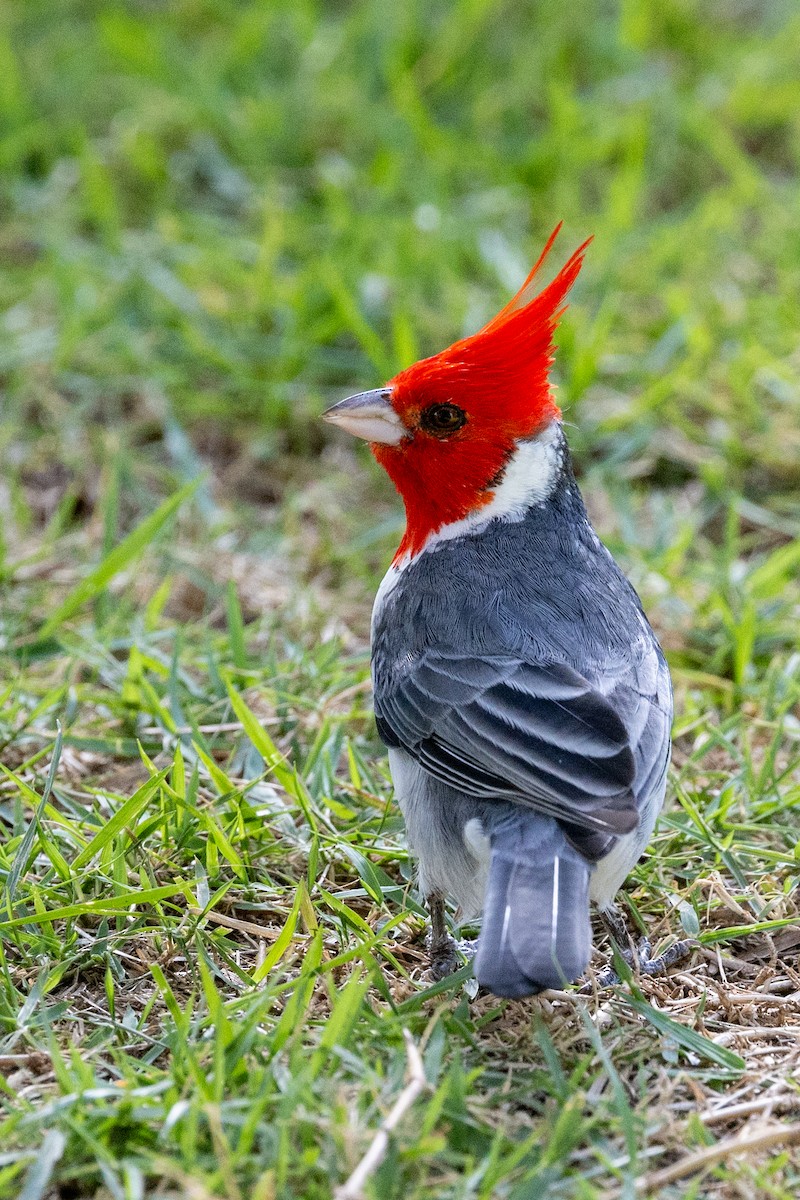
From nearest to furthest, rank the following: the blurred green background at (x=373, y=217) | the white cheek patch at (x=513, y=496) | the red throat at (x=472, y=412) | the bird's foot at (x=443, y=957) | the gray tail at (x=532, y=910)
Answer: the gray tail at (x=532, y=910)
the bird's foot at (x=443, y=957)
the red throat at (x=472, y=412)
the white cheek patch at (x=513, y=496)
the blurred green background at (x=373, y=217)

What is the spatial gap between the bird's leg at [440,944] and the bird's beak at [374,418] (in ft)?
3.77

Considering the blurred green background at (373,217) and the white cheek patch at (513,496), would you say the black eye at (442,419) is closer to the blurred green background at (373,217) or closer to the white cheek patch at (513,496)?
the white cheek patch at (513,496)

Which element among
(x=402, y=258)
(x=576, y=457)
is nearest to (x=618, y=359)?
(x=576, y=457)

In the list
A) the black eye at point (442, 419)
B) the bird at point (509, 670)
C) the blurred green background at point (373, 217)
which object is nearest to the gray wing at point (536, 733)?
the bird at point (509, 670)

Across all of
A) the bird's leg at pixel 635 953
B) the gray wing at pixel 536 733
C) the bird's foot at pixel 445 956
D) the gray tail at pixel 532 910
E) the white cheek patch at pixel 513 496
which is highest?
the white cheek patch at pixel 513 496

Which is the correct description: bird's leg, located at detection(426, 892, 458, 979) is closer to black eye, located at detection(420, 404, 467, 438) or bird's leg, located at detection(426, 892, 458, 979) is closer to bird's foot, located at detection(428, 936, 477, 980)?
bird's foot, located at detection(428, 936, 477, 980)

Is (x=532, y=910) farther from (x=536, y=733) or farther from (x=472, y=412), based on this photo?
(x=472, y=412)

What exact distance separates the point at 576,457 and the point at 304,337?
3.92 feet

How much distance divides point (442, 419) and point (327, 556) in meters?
1.34

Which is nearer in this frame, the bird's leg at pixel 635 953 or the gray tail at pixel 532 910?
the gray tail at pixel 532 910

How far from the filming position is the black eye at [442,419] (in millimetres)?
3498

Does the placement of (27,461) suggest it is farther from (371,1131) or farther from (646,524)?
(371,1131)

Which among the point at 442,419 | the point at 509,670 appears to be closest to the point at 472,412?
the point at 442,419

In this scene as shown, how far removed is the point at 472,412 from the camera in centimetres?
348
